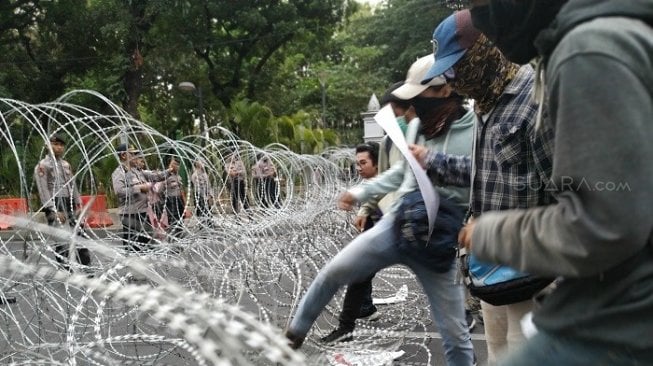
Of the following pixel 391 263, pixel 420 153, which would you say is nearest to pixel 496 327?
pixel 391 263

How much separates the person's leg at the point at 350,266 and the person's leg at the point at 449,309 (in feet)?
0.49

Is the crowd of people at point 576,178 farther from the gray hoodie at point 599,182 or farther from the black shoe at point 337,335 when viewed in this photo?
the black shoe at point 337,335

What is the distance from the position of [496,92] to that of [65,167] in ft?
21.7

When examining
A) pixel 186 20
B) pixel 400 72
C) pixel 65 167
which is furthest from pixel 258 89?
pixel 65 167

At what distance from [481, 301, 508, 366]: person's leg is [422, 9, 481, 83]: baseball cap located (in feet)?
3.30

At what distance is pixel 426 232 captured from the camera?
2961mm

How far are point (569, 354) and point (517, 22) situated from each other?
0.74 m

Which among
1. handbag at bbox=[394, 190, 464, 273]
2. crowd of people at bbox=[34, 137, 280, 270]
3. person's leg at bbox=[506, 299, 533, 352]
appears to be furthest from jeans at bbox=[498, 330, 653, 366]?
crowd of people at bbox=[34, 137, 280, 270]

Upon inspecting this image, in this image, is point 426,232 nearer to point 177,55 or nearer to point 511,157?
point 511,157

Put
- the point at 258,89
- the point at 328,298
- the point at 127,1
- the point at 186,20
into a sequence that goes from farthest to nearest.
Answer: the point at 258,89 → the point at 186,20 → the point at 127,1 → the point at 328,298

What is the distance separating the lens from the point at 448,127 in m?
3.05

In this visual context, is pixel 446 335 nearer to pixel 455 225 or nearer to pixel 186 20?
pixel 455 225

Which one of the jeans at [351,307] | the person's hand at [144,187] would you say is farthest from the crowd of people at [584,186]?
the person's hand at [144,187]

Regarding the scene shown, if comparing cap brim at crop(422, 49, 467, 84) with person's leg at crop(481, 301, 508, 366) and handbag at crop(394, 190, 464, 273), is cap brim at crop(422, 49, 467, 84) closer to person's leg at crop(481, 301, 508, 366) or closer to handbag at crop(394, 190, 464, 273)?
handbag at crop(394, 190, 464, 273)
